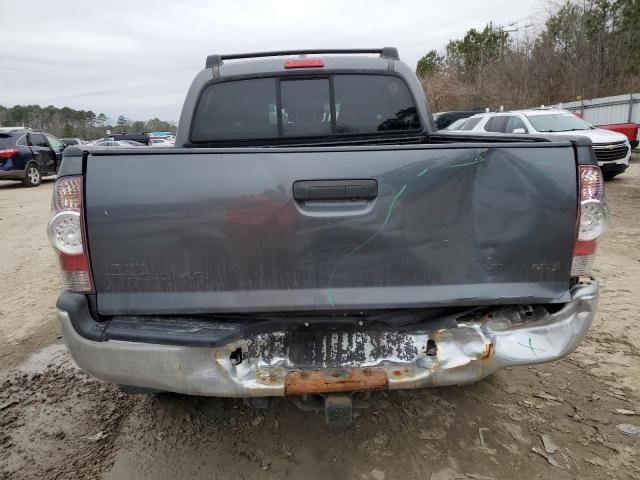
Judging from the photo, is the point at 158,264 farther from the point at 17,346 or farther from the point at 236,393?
the point at 17,346

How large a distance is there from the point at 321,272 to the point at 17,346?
10.7 ft

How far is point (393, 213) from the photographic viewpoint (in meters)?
2.00

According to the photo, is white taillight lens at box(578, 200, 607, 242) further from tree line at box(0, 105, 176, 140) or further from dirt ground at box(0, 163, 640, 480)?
tree line at box(0, 105, 176, 140)

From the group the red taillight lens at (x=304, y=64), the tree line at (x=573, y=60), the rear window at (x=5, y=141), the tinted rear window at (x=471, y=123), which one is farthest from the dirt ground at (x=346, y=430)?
the tree line at (x=573, y=60)

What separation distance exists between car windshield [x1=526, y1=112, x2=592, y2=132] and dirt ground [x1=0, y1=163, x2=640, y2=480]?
8.61m

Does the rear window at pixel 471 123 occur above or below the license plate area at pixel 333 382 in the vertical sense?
above

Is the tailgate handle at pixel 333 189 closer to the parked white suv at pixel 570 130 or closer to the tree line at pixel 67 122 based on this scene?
the parked white suv at pixel 570 130

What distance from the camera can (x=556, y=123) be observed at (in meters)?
11.4

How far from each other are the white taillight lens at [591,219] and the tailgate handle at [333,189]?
933 millimetres

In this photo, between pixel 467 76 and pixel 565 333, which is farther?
pixel 467 76

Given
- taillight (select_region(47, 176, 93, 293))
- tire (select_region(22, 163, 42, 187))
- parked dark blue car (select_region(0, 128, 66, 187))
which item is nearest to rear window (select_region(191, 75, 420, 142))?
taillight (select_region(47, 176, 93, 293))

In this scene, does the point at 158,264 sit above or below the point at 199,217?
below

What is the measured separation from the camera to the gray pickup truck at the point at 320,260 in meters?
1.98

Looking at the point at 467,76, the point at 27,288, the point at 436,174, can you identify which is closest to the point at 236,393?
the point at 436,174
